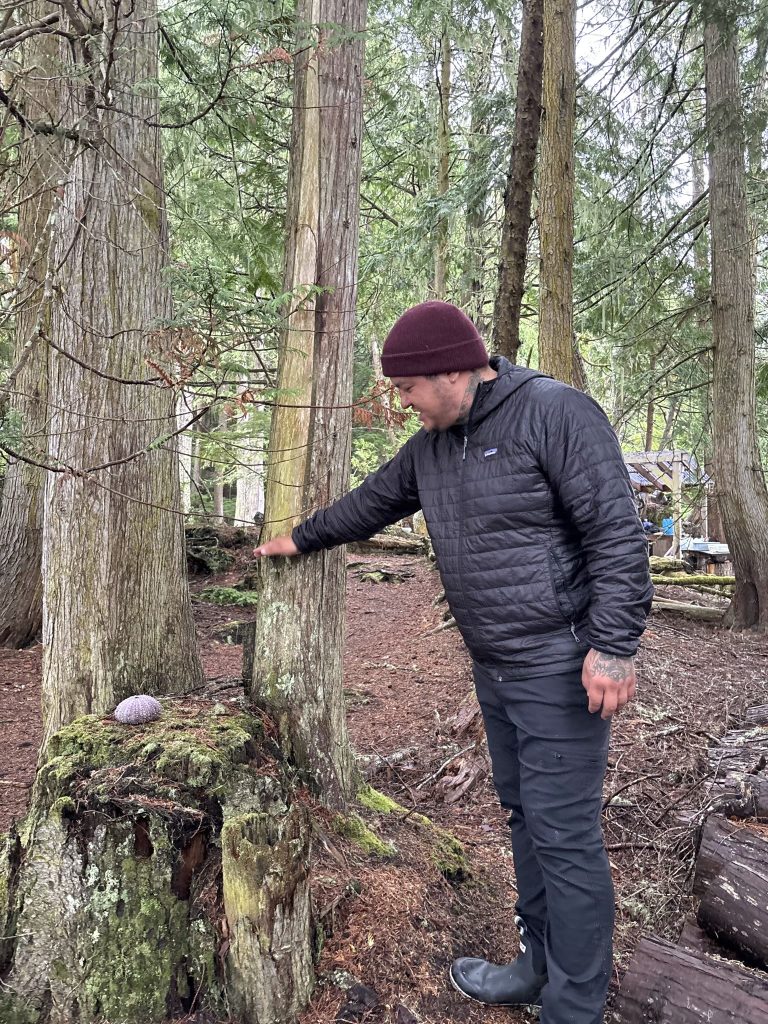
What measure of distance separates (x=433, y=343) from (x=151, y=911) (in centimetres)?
210

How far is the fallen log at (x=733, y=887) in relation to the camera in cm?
277

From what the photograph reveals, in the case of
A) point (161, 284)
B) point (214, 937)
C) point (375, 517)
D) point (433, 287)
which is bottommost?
point (214, 937)

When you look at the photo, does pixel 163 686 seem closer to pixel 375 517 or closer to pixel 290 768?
pixel 290 768

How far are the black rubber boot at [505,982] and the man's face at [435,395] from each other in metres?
1.89

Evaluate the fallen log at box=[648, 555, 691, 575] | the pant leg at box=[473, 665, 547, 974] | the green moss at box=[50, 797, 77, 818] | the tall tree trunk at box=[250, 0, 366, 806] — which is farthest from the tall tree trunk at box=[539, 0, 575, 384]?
the fallen log at box=[648, 555, 691, 575]

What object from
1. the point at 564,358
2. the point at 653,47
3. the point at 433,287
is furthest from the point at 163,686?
the point at 433,287

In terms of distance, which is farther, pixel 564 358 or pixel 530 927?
pixel 564 358

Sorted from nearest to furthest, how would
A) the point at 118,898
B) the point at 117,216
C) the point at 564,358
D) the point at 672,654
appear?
the point at 118,898 → the point at 117,216 → the point at 564,358 → the point at 672,654

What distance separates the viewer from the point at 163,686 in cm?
379

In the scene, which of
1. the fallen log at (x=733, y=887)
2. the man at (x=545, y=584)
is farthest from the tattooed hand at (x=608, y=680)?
the fallen log at (x=733, y=887)

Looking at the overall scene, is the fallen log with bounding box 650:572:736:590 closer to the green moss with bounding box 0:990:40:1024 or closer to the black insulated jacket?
the black insulated jacket

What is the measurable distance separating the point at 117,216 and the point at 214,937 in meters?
3.33

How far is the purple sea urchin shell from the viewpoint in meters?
2.89

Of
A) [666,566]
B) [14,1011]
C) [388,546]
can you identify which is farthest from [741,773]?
[388,546]
